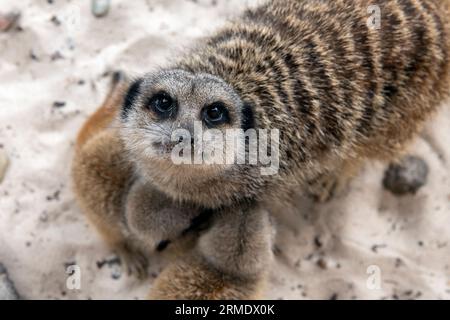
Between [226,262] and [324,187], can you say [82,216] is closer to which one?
[226,262]

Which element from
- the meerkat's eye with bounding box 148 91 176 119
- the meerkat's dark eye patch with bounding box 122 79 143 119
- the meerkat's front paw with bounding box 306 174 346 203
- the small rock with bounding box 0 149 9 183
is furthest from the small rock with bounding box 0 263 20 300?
the meerkat's front paw with bounding box 306 174 346 203

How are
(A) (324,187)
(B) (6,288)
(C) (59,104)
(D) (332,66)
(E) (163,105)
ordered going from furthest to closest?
(C) (59,104), (A) (324,187), (B) (6,288), (D) (332,66), (E) (163,105)

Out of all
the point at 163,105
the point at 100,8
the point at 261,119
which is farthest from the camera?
the point at 100,8

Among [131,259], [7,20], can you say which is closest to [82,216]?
[131,259]

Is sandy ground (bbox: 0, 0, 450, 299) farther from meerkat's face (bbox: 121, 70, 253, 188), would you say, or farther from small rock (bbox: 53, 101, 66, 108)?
meerkat's face (bbox: 121, 70, 253, 188)

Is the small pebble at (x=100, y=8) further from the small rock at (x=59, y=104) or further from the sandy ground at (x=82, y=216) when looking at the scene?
the small rock at (x=59, y=104)

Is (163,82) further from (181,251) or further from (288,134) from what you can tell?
(181,251)

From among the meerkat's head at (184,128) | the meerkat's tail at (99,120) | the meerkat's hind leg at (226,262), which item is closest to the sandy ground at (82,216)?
the meerkat's tail at (99,120)

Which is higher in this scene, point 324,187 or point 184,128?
point 184,128
